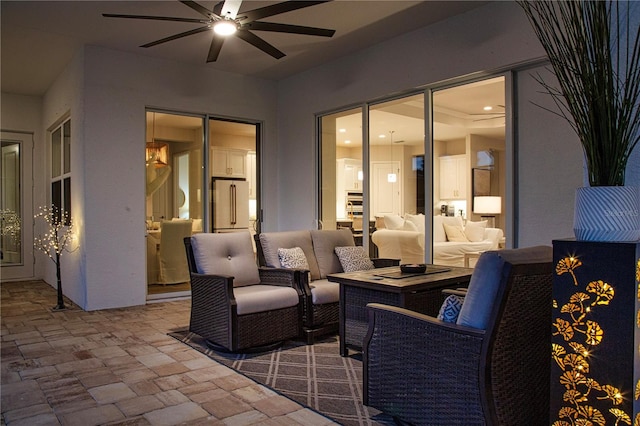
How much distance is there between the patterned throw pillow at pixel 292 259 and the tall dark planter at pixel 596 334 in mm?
2753

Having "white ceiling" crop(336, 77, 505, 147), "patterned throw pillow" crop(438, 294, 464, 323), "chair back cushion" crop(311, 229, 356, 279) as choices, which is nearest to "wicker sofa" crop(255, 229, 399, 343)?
"chair back cushion" crop(311, 229, 356, 279)

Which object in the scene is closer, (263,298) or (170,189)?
(263,298)

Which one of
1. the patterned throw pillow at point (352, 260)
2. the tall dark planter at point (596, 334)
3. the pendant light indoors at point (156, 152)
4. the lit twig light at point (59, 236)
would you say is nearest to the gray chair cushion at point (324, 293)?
the patterned throw pillow at point (352, 260)

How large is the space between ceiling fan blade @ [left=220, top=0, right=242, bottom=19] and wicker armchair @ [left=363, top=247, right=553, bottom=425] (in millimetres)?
2361

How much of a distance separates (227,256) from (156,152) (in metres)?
2.59

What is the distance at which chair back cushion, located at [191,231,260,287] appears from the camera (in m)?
3.96

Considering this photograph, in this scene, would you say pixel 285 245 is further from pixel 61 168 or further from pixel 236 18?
pixel 61 168

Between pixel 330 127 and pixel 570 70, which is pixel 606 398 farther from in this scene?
pixel 330 127

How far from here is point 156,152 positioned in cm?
600

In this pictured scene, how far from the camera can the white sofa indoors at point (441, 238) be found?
4.66 m

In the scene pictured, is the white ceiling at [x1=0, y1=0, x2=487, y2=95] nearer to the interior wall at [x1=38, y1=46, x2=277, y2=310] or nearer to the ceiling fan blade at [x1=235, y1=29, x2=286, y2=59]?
the interior wall at [x1=38, y1=46, x2=277, y2=310]

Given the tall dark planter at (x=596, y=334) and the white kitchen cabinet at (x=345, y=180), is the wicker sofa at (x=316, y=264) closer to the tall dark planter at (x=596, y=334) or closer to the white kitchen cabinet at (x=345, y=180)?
the white kitchen cabinet at (x=345, y=180)

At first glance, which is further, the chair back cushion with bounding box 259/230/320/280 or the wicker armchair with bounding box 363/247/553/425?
the chair back cushion with bounding box 259/230/320/280

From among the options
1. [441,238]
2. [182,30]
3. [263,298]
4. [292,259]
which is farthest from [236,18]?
[441,238]
